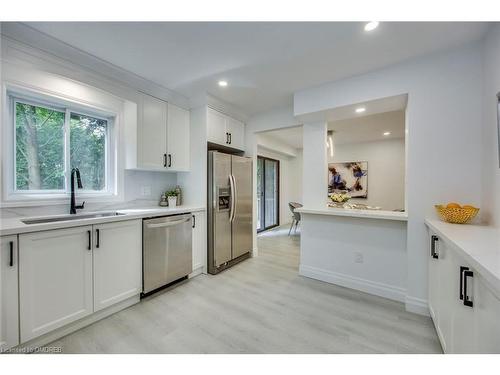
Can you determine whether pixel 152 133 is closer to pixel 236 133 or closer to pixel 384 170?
pixel 236 133

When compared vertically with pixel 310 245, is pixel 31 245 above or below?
above

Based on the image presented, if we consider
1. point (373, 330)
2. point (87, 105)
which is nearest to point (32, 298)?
point (87, 105)

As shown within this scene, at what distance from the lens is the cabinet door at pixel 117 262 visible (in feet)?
5.90

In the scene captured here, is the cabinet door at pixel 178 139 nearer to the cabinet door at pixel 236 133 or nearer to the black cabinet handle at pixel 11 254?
the cabinet door at pixel 236 133

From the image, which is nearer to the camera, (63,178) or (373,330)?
(373,330)

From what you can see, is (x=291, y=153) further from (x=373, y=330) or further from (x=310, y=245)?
(x=373, y=330)

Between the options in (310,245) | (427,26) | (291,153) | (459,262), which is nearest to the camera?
(459,262)

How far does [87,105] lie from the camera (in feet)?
6.90

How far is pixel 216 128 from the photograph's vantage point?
301 centimetres

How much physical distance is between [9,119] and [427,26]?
3.51 metres

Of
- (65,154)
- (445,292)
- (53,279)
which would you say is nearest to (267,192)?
(65,154)

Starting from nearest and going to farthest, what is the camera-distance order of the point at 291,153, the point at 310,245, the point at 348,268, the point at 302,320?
the point at 302,320 < the point at 348,268 < the point at 310,245 < the point at 291,153

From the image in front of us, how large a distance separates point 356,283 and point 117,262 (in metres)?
2.60

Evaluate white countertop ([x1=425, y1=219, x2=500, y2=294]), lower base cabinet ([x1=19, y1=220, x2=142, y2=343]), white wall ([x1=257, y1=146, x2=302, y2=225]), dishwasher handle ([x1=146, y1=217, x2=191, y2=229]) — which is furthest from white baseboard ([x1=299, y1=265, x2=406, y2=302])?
white wall ([x1=257, y1=146, x2=302, y2=225])
